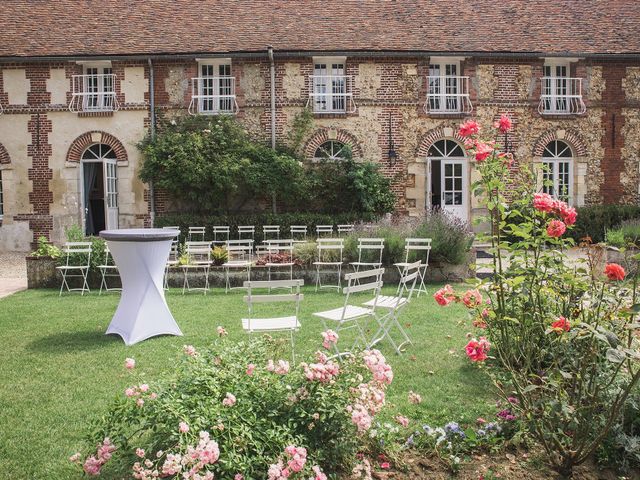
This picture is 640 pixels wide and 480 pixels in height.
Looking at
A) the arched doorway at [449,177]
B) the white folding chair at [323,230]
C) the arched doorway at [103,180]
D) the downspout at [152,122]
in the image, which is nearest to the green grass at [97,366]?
the white folding chair at [323,230]

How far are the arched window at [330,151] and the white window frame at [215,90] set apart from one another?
9.07 feet

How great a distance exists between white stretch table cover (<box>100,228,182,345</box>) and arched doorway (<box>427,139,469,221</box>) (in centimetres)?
1210

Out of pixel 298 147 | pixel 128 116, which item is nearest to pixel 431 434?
pixel 298 147

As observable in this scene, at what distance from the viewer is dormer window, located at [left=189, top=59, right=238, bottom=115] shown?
1686 centimetres

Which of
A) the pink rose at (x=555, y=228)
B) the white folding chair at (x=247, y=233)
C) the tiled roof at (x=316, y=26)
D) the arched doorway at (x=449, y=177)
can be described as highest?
the tiled roof at (x=316, y=26)

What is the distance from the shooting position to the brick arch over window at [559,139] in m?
17.3

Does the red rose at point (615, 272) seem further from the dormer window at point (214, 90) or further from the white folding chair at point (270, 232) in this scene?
the dormer window at point (214, 90)

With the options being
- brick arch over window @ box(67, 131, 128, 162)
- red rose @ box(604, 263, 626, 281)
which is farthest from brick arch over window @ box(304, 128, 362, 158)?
red rose @ box(604, 263, 626, 281)

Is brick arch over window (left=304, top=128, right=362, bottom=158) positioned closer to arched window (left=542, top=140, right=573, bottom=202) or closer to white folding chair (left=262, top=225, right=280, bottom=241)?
white folding chair (left=262, top=225, right=280, bottom=241)

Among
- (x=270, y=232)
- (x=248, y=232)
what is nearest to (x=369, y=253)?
(x=270, y=232)

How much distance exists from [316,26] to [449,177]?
6.23 metres

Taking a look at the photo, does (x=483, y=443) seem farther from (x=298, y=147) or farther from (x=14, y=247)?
(x=14, y=247)

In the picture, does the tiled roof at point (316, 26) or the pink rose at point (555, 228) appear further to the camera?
the tiled roof at point (316, 26)

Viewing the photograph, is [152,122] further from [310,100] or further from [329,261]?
[329,261]
